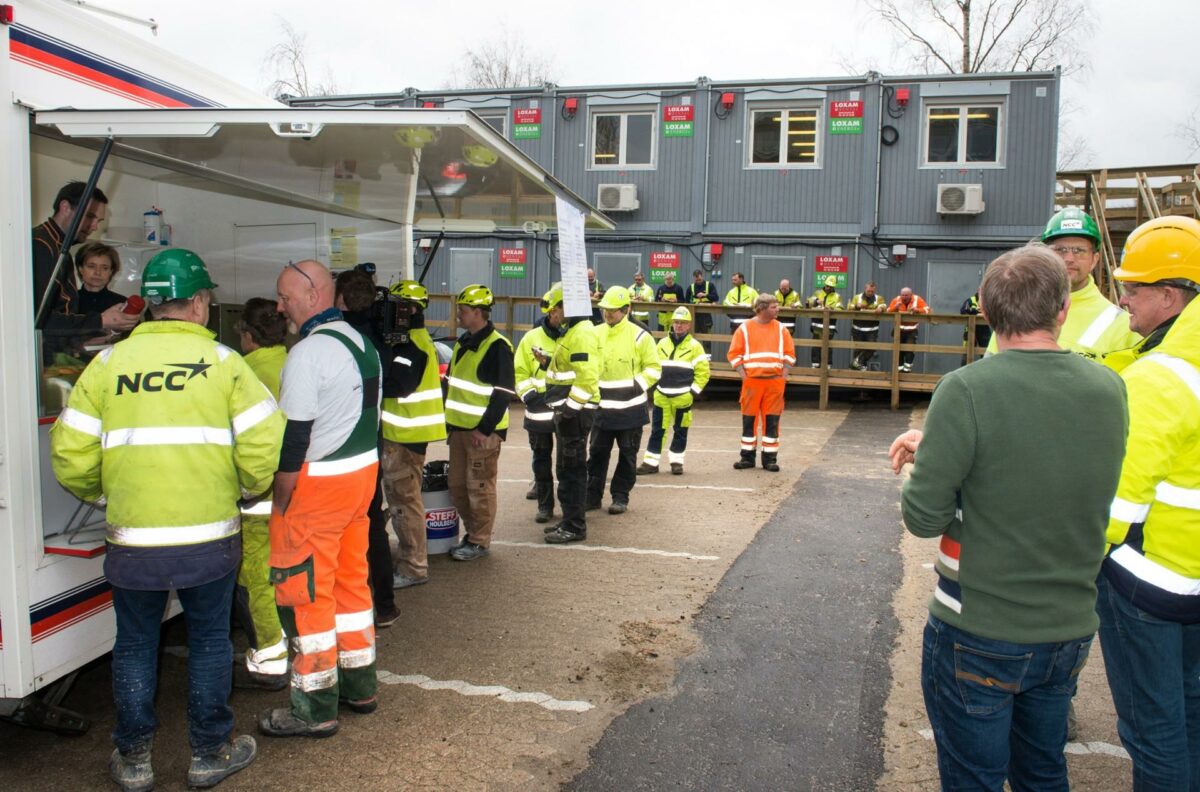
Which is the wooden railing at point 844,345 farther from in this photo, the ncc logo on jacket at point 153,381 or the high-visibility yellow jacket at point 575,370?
the ncc logo on jacket at point 153,381

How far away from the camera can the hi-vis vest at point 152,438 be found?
10.6ft

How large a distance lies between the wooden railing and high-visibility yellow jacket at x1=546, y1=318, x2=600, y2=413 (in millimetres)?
7246

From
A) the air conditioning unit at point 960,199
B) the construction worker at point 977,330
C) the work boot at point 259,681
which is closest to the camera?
the work boot at point 259,681

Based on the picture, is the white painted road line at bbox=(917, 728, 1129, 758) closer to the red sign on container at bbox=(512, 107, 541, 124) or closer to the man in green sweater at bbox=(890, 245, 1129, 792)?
the man in green sweater at bbox=(890, 245, 1129, 792)

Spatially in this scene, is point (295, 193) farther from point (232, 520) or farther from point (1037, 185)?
point (1037, 185)

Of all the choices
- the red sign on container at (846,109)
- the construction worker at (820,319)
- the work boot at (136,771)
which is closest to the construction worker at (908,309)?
the construction worker at (820,319)

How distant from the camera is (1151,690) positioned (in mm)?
2684

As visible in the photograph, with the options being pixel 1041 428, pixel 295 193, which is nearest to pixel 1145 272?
pixel 1041 428

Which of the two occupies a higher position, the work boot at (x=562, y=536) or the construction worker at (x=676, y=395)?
the construction worker at (x=676, y=395)

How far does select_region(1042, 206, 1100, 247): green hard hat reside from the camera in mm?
3779

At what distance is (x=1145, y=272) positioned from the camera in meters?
2.90

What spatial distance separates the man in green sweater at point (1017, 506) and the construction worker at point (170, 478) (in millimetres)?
2421

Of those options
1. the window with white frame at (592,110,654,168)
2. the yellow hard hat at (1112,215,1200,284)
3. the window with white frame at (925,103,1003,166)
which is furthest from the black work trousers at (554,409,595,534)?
the window with white frame at (925,103,1003,166)

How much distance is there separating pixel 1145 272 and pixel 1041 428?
95 cm
